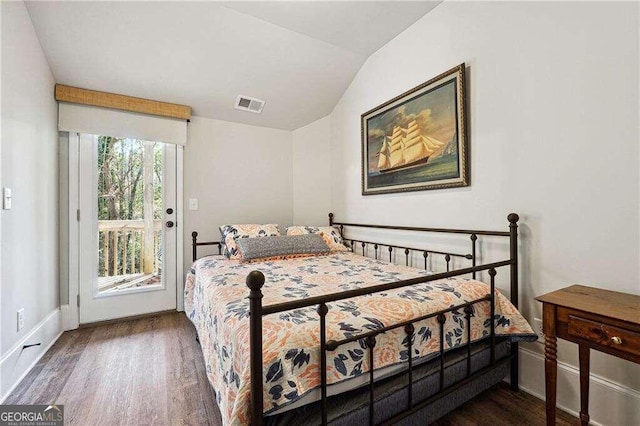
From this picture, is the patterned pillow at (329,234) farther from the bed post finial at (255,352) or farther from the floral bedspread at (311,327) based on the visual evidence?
the bed post finial at (255,352)

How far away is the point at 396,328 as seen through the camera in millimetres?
1080

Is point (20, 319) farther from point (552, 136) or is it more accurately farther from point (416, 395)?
point (552, 136)

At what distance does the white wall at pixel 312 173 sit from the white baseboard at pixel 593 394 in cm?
220

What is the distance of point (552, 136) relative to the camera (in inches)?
55.6

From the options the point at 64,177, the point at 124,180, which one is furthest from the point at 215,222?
the point at 64,177

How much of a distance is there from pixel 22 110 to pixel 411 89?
252cm

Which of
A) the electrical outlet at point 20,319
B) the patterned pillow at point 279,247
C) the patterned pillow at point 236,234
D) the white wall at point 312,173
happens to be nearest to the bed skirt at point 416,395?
the patterned pillow at point 279,247

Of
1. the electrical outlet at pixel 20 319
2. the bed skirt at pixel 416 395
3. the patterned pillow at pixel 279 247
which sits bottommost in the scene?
the bed skirt at pixel 416 395

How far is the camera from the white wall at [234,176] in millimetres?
2918

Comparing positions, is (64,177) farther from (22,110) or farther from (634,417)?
(634,417)

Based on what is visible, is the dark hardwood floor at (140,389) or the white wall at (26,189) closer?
the dark hardwood floor at (140,389)

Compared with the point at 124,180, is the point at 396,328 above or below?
below

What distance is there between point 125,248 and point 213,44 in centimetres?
194

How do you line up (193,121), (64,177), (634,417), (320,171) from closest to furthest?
(634,417)
(64,177)
(193,121)
(320,171)
